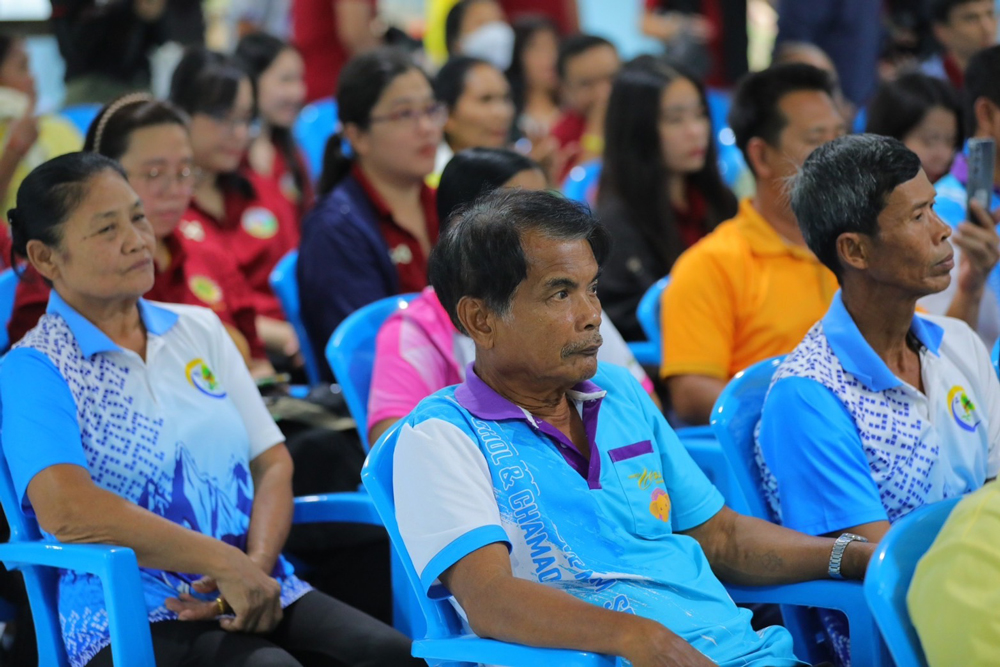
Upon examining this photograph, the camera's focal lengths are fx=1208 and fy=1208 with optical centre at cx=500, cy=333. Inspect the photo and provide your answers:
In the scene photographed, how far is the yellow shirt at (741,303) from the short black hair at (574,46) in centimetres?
291

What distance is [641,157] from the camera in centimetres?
374

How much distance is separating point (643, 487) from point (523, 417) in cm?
22

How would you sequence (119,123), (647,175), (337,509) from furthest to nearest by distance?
(647,175)
(119,123)
(337,509)

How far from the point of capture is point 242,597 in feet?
6.93

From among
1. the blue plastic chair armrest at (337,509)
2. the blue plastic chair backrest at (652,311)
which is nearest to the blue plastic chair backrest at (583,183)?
the blue plastic chair backrest at (652,311)

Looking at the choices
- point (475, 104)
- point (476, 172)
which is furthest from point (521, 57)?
point (476, 172)

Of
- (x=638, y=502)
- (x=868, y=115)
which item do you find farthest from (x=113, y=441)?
(x=868, y=115)

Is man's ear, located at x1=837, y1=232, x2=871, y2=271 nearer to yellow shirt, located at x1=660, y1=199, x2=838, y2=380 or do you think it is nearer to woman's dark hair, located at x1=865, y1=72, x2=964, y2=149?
yellow shirt, located at x1=660, y1=199, x2=838, y2=380

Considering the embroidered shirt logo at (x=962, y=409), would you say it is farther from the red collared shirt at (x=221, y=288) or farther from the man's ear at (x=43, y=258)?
the red collared shirt at (x=221, y=288)

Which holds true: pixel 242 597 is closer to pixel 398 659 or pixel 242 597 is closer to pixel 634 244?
pixel 398 659

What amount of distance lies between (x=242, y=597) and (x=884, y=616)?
3.67 ft

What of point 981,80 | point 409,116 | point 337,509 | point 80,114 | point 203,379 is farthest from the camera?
point 80,114

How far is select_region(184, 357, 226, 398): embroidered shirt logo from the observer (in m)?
2.31

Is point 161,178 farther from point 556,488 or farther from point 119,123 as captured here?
point 556,488
